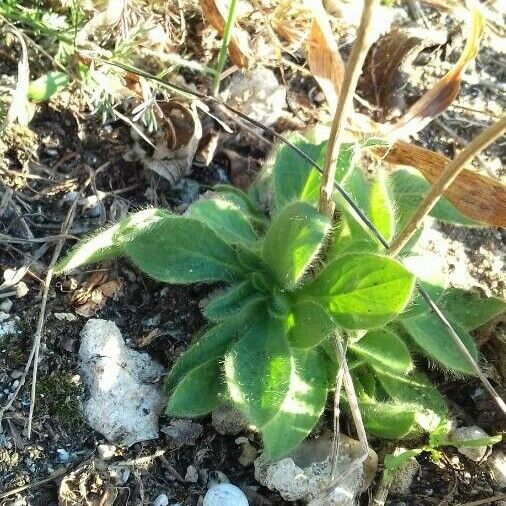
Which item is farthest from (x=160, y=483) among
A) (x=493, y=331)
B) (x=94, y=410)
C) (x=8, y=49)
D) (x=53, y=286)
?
(x=8, y=49)

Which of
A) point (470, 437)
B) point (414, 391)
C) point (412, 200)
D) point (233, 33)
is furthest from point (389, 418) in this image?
point (233, 33)

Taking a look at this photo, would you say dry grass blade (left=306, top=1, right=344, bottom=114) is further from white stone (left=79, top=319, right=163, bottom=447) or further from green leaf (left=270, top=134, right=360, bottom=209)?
white stone (left=79, top=319, right=163, bottom=447)

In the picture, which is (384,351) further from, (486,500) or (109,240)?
(109,240)

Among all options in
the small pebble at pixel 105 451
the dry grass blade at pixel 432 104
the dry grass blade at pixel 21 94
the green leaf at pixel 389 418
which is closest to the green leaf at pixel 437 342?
the green leaf at pixel 389 418

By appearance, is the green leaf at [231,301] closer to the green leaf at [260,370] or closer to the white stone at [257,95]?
the green leaf at [260,370]

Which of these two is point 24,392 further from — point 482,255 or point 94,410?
A: point 482,255
